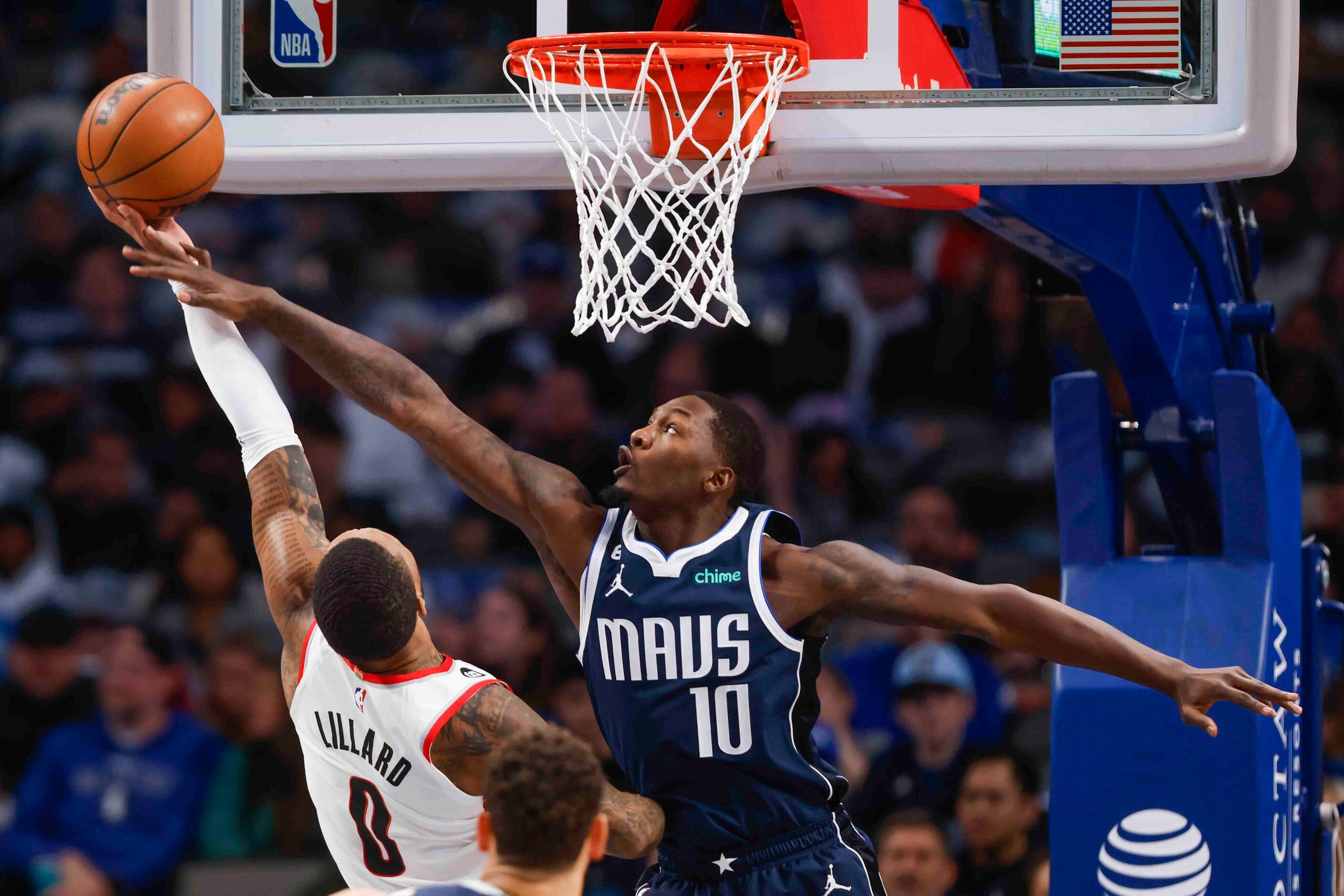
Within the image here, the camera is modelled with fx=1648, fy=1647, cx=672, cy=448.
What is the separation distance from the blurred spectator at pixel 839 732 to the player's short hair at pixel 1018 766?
55cm

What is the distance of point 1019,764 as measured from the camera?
583cm

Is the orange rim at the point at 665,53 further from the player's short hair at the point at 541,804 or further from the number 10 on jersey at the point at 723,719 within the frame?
the player's short hair at the point at 541,804

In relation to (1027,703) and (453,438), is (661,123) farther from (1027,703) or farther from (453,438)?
(1027,703)

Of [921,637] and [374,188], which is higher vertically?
[374,188]

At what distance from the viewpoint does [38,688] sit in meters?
7.00

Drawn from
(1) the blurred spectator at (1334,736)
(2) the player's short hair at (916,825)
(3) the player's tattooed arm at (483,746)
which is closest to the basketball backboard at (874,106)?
(3) the player's tattooed arm at (483,746)

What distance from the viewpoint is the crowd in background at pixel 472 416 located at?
6633 mm

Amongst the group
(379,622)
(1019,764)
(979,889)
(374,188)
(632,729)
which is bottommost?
(979,889)

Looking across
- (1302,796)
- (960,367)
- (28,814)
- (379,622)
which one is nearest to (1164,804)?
(1302,796)

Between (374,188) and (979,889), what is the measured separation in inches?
132

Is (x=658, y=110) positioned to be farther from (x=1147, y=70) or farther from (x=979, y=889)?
(x=979, y=889)

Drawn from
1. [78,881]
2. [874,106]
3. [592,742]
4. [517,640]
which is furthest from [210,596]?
[874,106]

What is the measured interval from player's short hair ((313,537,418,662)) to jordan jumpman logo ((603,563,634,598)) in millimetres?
449

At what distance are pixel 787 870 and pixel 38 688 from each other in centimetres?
448
